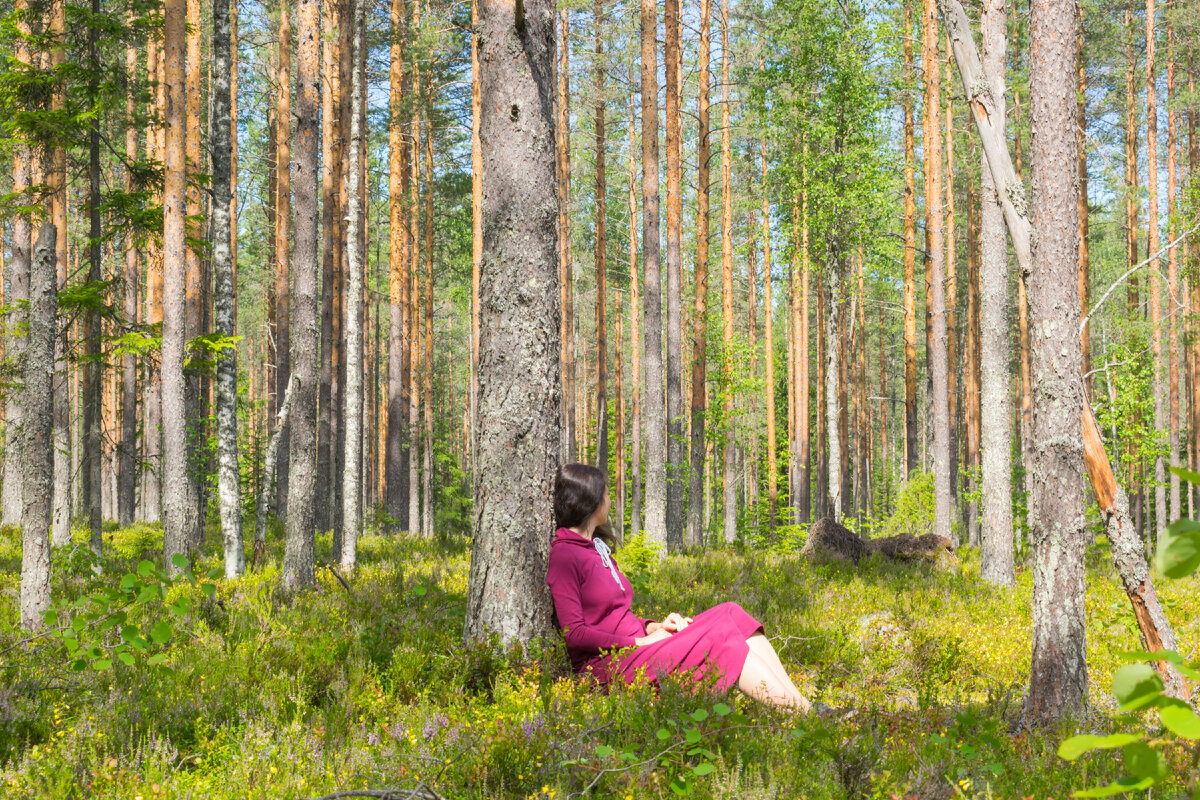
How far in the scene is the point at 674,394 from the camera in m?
17.8

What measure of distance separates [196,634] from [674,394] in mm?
13687

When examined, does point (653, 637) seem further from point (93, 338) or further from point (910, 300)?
point (910, 300)

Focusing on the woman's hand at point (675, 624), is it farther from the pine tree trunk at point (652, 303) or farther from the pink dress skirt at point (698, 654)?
the pine tree trunk at point (652, 303)

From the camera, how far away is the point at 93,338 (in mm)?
9312

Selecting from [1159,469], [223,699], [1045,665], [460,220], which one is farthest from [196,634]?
[1159,469]

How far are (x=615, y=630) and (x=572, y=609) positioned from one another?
297mm

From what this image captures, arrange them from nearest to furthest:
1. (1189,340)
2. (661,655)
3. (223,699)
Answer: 1. (223,699)
2. (661,655)
3. (1189,340)

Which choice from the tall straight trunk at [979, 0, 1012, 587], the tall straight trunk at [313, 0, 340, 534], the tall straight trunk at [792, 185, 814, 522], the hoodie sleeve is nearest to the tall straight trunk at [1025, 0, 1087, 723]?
the hoodie sleeve

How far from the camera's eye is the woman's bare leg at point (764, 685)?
4039 mm

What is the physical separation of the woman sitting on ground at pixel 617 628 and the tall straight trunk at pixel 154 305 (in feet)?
31.0

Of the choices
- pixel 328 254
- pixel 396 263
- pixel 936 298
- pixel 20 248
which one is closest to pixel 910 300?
pixel 936 298

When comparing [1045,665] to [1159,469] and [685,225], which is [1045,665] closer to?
[1159,469]

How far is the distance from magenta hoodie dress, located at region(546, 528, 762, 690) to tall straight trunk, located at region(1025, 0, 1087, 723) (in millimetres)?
1829

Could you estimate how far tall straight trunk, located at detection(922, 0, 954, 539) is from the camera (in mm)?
13688
